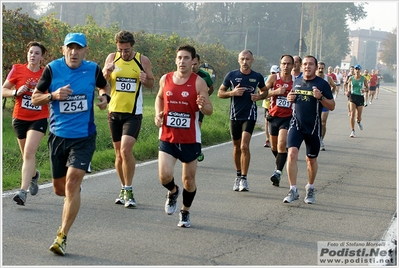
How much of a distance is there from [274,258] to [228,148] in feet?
31.5

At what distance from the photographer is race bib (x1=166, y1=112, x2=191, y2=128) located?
8.30 meters

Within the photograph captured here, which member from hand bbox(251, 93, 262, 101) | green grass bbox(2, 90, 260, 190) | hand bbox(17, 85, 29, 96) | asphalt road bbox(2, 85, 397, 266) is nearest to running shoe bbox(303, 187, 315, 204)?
asphalt road bbox(2, 85, 397, 266)

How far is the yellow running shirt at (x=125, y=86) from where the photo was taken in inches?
378

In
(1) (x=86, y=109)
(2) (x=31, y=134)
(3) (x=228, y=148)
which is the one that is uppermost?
(1) (x=86, y=109)

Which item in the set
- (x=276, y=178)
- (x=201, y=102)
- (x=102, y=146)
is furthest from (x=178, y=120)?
(x=102, y=146)

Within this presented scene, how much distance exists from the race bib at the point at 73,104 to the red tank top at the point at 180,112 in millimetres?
1206

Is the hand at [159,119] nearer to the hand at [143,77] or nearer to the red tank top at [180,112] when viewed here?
the red tank top at [180,112]

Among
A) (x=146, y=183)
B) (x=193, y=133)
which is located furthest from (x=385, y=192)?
(x=193, y=133)

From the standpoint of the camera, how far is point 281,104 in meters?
12.0

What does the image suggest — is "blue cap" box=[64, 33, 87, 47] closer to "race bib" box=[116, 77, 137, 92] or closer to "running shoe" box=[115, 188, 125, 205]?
"race bib" box=[116, 77, 137, 92]

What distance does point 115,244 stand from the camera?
7359 millimetres

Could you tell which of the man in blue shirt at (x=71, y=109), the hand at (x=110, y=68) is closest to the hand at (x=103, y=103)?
the man in blue shirt at (x=71, y=109)

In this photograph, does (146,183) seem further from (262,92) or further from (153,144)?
(153,144)

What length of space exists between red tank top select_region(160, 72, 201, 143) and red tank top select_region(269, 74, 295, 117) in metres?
3.82
